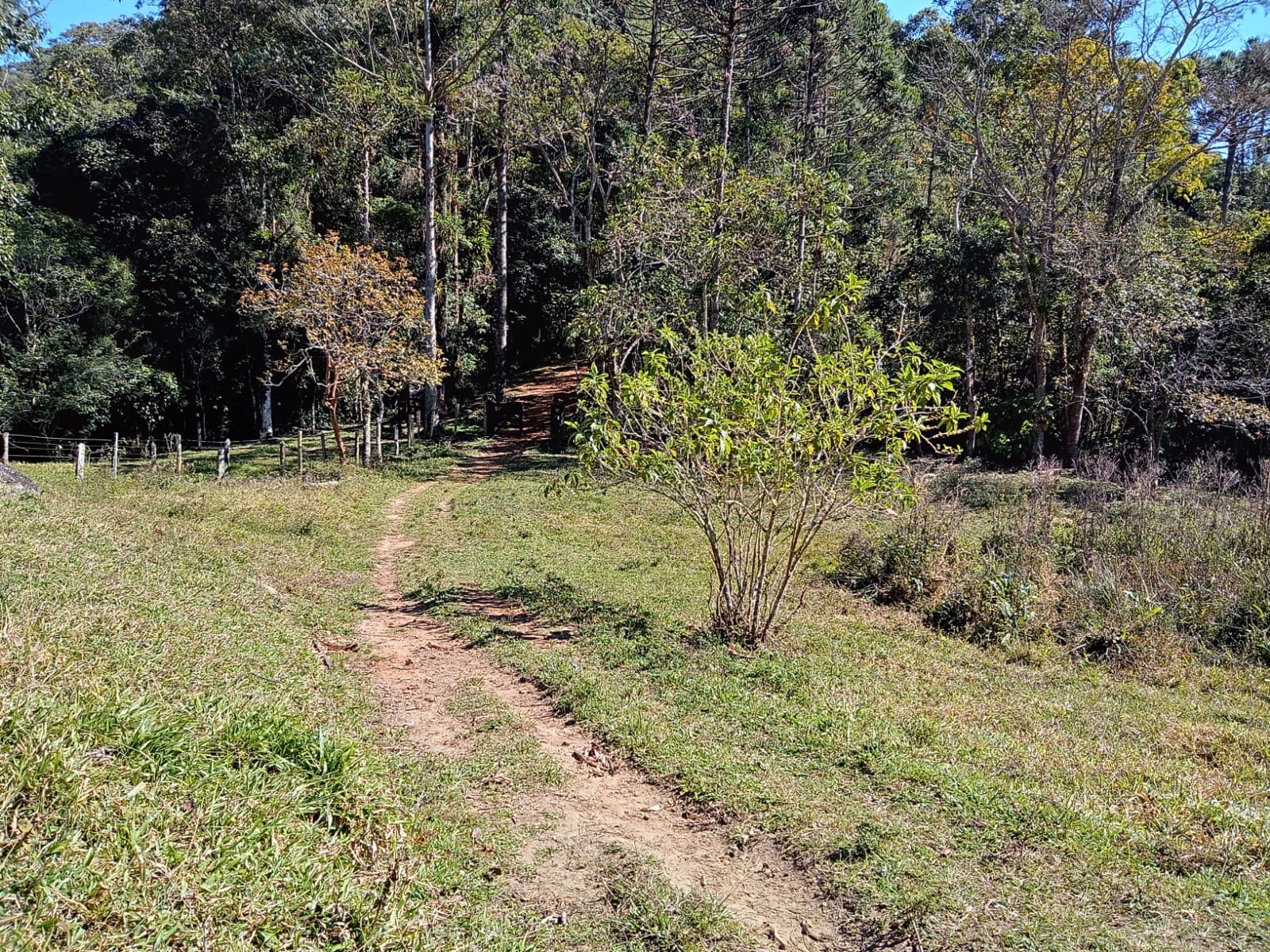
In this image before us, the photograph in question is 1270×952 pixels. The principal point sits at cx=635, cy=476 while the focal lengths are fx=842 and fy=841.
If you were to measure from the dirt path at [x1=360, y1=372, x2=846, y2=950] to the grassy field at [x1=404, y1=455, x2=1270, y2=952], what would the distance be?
189mm

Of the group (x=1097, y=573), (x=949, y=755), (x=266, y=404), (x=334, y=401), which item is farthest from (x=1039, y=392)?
(x=266, y=404)

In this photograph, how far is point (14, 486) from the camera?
1179cm

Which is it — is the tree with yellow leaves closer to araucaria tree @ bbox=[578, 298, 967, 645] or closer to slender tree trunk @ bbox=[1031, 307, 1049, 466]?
slender tree trunk @ bbox=[1031, 307, 1049, 466]

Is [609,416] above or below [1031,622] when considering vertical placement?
above

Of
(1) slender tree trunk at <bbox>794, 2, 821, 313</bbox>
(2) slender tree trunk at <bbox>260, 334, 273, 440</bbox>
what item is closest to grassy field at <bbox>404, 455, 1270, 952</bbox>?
(1) slender tree trunk at <bbox>794, 2, 821, 313</bbox>

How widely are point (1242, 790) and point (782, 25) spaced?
2631cm

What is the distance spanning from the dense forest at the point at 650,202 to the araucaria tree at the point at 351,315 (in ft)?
3.61

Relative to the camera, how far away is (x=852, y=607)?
31.9 ft

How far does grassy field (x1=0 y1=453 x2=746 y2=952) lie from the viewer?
295cm

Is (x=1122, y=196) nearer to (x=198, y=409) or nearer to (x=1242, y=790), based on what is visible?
(x=1242, y=790)

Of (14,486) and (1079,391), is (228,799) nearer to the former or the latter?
(14,486)

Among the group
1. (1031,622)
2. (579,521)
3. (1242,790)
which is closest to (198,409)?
(579,521)

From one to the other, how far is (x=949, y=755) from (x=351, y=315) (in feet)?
58.7

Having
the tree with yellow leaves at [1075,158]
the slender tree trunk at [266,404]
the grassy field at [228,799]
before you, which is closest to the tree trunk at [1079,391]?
the tree with yellow leaves at [1075,158]
